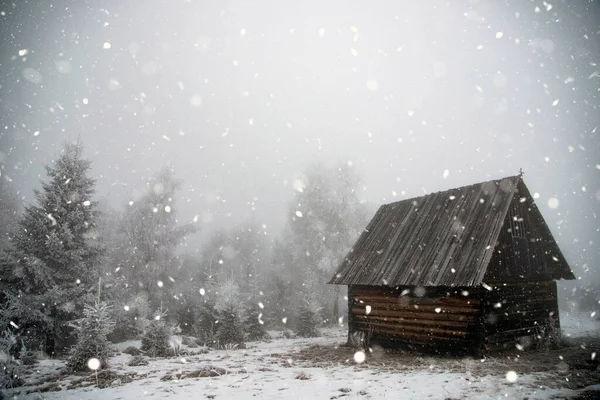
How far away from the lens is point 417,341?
14.2 meters

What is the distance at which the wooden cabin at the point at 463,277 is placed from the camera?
12.9m

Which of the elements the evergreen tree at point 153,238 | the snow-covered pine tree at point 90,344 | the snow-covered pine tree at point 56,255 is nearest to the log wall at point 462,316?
the snow-covered pine tree at point 90,344

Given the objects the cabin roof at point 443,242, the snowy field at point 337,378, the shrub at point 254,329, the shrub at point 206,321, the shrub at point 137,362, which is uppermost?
the cabin roof at point 443,242

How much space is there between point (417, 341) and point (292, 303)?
2283 centimetres

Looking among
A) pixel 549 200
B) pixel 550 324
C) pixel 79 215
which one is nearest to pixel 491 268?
pixel 550 324

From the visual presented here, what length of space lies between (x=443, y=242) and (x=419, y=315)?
355 centimetres

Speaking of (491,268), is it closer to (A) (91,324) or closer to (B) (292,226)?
(A) (91,324)

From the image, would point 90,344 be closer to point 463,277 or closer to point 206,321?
point 206,321

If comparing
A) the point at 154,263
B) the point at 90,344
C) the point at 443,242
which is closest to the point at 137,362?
the point at 90,344

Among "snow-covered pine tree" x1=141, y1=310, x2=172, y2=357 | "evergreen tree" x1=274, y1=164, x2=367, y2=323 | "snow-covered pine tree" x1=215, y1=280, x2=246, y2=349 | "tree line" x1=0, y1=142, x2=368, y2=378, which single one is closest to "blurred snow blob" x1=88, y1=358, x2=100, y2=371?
"tree line" x1=0, y1=142, x2=368, y2=378

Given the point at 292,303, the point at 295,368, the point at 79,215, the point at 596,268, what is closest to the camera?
the point at 295,368

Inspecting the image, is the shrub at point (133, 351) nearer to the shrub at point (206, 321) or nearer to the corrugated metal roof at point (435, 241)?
the shrub at point (206, 321)

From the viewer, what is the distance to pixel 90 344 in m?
12.3

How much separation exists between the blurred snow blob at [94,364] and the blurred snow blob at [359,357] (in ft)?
33.0
